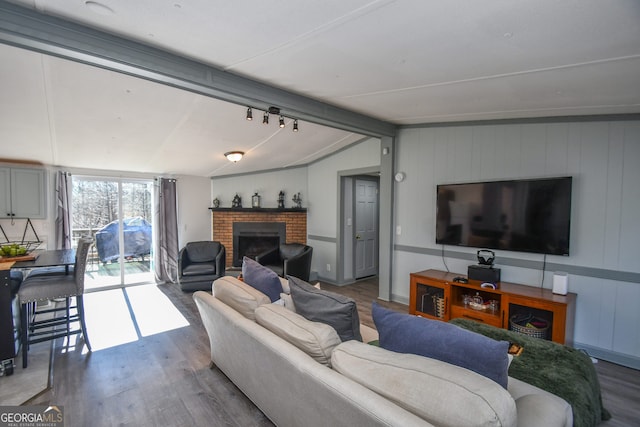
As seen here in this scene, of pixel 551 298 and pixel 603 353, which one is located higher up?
pixel 551 298

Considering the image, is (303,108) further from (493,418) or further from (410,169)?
(493,418)

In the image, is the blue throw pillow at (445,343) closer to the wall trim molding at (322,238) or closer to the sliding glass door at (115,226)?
the wall trim molding at (322,238)

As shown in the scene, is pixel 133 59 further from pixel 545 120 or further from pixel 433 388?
pixel 545 120

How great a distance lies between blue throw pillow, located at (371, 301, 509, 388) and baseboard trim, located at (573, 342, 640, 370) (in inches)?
109

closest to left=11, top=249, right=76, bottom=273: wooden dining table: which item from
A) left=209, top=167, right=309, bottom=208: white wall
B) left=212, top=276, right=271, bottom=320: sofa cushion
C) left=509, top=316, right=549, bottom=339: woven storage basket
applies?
left=212, top=276, right=271, bottom=320: sofa cushion

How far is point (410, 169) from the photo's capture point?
4434mm

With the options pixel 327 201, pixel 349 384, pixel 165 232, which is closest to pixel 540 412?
pixel 349 384

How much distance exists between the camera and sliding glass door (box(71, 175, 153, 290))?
5.20m

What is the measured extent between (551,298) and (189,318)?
4176 mm

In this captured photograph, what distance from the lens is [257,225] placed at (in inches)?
250

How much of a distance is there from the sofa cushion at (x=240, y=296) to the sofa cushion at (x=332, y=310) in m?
0.33

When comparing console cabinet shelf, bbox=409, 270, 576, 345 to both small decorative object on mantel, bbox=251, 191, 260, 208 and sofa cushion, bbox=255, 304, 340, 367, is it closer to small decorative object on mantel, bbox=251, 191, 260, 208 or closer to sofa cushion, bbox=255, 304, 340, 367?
sofa cushion, bbox=255, 304, 340, 367

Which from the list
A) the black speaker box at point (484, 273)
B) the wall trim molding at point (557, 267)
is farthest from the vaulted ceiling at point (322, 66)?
the black speaker box at point (484, 273)

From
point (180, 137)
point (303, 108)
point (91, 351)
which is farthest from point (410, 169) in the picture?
point (91, 351)
